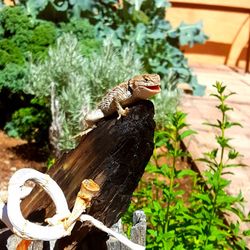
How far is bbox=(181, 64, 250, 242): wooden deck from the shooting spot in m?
5.33

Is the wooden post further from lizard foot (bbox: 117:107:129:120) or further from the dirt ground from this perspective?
the dirt ground

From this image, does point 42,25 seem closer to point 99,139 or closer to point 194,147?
point 194,147

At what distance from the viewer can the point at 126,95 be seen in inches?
102

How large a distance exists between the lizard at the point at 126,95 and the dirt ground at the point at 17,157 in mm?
2567

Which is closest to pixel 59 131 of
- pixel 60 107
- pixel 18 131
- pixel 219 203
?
pixel 60 107

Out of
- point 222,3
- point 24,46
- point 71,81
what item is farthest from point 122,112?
point 222,3

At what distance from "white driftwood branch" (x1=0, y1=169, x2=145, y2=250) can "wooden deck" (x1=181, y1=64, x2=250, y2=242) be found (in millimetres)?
2048

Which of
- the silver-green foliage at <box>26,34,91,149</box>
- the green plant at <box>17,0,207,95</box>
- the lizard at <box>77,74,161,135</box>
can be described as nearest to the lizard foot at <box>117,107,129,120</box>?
the lizard at <box>77,74,161,135</box>

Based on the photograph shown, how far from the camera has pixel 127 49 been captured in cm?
645

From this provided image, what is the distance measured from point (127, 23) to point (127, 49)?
4.92ft

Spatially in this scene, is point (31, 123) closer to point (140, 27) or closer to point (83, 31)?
point (83, 31)

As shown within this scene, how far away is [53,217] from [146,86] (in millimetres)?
726

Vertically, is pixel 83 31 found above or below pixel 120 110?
below

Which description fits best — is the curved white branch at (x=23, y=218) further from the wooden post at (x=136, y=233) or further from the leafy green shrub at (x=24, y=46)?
the leafy green shrub at (x=24, y=46)
